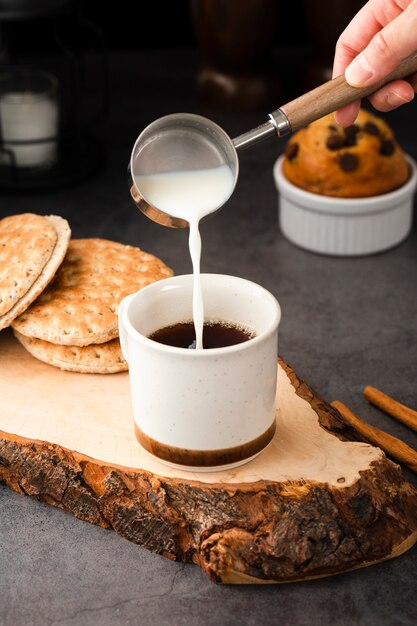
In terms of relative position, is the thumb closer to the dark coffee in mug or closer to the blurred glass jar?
the dark coffee in mug

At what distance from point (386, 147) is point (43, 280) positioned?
1020mm

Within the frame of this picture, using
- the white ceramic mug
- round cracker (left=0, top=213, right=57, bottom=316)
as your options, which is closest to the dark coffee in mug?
the white ceramic mug

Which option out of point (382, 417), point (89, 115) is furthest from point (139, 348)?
point (89, 115)

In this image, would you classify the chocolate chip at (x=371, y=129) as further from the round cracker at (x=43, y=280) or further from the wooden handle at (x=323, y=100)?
the round cracker at (x=43, y=280)

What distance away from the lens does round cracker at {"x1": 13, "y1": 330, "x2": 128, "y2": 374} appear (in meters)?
1.58

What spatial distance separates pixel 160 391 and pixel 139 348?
0.07 metres

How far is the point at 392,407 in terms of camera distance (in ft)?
5.63

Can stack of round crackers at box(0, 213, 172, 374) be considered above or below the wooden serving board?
above

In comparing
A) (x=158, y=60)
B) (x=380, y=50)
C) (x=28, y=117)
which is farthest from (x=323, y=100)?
(x=158, y=60)

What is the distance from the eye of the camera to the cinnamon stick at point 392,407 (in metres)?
1.68

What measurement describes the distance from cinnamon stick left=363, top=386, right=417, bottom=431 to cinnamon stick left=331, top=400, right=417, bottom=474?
7cm

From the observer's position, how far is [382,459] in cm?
140

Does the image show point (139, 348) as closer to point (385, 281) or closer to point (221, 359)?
point (221, 359)

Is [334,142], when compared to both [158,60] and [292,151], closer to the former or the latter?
[292,151]
